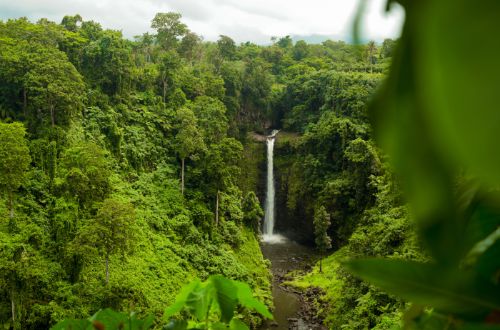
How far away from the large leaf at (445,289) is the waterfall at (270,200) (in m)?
25.6

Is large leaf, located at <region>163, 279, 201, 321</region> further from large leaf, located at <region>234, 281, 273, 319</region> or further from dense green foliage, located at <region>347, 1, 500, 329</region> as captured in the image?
dense green foliage, located at <region>347, 1, 500, 329</region>

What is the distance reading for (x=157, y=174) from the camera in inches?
734

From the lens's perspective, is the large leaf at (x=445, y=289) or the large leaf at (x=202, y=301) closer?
the large leaf at (x=445, y=289)

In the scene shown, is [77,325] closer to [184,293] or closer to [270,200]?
[184,293]

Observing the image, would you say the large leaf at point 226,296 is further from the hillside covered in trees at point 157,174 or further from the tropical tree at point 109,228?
the tropical tree at point 109,228

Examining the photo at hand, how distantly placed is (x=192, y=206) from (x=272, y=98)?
14760 mm

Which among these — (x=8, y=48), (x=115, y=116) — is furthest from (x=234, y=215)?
(x=8, y=48)

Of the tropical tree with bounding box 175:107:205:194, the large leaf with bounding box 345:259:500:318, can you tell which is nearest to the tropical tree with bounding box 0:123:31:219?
the tropical tree with bounding box 175:107:205:194

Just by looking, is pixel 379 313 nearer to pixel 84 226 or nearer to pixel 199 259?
pixel 199 259

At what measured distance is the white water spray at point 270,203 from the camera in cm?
2627

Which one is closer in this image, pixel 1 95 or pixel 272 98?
pixel 1 95

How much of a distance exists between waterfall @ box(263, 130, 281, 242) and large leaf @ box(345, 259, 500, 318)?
25.6 metres

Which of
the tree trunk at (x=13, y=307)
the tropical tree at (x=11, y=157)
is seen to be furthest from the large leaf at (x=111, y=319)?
the tropical tree at (x=11, y=157)

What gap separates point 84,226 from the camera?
12016 millimetres
